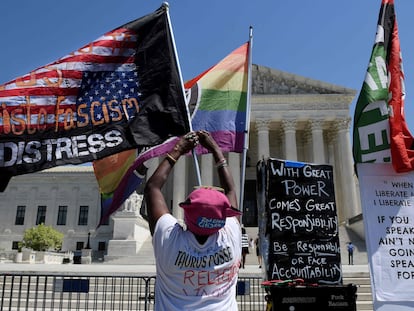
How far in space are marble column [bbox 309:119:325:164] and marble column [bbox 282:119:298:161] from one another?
6.18ft

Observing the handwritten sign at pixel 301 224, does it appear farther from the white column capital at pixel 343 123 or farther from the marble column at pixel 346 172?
the white column capital at pixel 343 123

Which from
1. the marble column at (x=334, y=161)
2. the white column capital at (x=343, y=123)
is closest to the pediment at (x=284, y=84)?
the white column capital at (x=343, y=123)

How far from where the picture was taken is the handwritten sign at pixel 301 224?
5.91 metres

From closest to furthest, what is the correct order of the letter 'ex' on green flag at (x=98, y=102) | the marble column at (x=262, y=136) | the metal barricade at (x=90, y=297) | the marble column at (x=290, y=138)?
1. the letter 'ex' on green flag at (x=98, y=102)
2. the metal barricade at (x=90, y=297)
3. the marble column at (x=290, y=138)
4. the marble column at (x=262, y=136)

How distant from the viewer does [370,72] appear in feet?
19.9

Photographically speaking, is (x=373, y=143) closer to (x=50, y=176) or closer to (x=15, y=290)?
(x=15, y=290)

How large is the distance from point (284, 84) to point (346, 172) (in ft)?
37.2

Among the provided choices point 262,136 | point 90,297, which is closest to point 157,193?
point 90,297

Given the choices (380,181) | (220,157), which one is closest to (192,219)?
(220,157)

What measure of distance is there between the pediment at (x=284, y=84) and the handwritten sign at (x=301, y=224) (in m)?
37.6

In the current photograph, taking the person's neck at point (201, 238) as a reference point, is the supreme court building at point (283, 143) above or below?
above

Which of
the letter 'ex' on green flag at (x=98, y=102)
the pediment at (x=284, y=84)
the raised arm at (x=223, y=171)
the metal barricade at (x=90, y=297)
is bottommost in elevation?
the metal barricade at (x=90, y=297)

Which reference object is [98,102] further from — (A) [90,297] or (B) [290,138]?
→ (B) [290,138]

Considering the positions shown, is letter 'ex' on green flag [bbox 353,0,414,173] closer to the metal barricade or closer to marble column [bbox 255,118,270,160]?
the metal barricade
